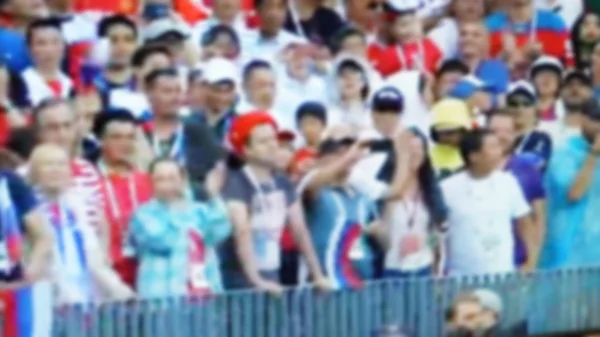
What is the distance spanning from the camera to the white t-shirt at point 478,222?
43.5ft

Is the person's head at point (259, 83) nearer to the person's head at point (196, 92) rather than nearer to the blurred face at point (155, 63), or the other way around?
the person's head at point (196, 92)

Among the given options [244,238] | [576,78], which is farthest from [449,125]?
[244,238]

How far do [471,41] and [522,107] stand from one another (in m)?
0.92

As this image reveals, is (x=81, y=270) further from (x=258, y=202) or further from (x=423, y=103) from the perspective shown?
(x=423, y=103)

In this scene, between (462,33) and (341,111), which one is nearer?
(341,111)

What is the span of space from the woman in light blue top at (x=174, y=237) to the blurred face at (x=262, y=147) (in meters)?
→ 0.42

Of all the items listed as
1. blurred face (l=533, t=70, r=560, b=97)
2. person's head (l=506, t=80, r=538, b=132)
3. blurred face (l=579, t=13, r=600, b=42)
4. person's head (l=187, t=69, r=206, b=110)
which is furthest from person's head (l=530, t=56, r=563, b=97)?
person's head (l=187, t=69, r=206, b=110)

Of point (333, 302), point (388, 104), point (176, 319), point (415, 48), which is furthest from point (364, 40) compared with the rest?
point (176, 319)

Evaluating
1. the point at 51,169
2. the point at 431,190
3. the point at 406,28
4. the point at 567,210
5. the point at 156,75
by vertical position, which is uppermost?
the point at 406,28

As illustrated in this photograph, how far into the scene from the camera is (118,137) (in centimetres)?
1180

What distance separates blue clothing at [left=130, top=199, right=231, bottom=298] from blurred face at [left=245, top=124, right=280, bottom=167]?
0.46 m

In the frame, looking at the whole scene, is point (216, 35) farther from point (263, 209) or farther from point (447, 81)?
point (263, 209)

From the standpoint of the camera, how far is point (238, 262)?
12.1 m

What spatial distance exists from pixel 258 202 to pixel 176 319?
920 mm
